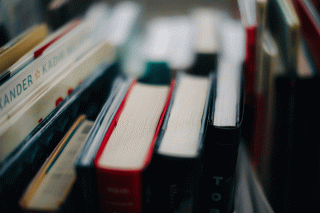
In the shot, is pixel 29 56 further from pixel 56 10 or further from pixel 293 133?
pixel 293 133

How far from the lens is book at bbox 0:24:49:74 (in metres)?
0.43

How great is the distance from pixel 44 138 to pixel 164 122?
178mm

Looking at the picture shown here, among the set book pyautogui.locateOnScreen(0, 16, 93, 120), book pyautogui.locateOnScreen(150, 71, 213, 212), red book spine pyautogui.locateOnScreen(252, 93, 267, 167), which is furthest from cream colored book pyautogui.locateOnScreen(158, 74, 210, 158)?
book pyautogui.locateOnScreen(0, 16, 93, 120)

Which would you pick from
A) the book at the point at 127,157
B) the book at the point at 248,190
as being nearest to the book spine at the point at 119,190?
the book at the point at 127,157

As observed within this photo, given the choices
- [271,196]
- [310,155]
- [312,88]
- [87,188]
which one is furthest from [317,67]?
[87,188]

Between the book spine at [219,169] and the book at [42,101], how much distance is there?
10.3 inches

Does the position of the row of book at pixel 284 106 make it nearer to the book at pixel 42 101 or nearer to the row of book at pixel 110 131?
the row of book at pixel 110 131

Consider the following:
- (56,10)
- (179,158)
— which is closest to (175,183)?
(179,158)

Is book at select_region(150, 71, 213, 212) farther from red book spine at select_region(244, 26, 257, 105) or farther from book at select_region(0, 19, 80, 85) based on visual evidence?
book at select_region(0, 19, 80, 85)

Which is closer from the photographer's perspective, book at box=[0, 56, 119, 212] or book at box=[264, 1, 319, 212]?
book at box=[0, 56, 119, 212]

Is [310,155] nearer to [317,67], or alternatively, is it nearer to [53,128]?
[317,67]

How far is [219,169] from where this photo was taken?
0.40 meters

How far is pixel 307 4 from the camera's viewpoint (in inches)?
19.4

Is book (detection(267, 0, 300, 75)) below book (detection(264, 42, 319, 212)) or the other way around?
the other way around
